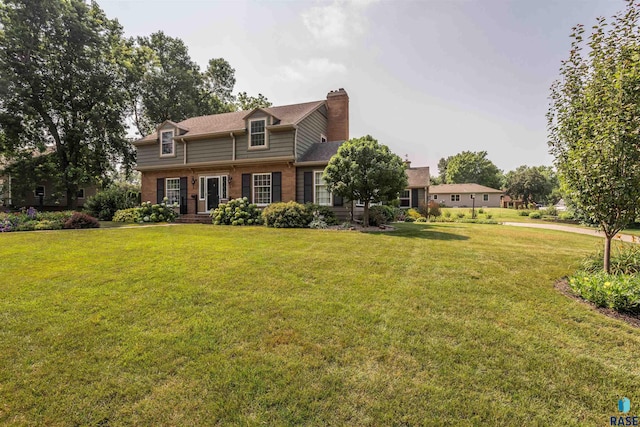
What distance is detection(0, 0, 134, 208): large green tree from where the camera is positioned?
1867 centimetres

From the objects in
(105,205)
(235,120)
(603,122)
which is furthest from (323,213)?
(105,205)

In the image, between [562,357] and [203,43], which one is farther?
[203,43]

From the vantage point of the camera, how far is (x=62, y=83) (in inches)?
813

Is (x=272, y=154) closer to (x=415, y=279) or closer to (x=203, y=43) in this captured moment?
(x=203, y=43)

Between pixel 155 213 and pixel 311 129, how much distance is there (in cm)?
987

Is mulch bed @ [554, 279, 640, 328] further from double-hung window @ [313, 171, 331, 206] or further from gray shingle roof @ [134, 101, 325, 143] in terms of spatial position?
gray shingle roof @ [134, 101, 325, 143]

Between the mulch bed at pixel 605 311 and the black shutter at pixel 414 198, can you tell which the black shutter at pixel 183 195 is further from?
the black shutter at pixel 414 198

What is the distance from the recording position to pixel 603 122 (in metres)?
4.59

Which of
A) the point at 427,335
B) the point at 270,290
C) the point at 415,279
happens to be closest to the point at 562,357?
the point at 427,335

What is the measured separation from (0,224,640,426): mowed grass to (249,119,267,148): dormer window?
1066 cm

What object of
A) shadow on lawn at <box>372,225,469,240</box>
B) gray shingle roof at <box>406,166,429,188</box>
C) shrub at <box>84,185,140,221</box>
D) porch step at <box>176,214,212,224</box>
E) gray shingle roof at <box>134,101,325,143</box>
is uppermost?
gray shingle roof at <box>134,101,325,143</box>

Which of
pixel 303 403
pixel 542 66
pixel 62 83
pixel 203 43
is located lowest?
pixel 303 403

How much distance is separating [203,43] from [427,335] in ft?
43.0

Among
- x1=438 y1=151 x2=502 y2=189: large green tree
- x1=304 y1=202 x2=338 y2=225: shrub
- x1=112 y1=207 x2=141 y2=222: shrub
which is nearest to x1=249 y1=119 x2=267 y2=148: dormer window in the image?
x1=304 y1=202 x2=338 y2=225: shrub
